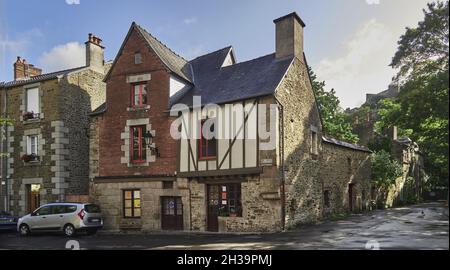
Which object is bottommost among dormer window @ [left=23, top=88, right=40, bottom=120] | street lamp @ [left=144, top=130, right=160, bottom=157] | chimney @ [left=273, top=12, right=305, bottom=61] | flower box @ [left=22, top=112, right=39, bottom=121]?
street lamp @ [left=144, top=130, right=160, bottom=157]


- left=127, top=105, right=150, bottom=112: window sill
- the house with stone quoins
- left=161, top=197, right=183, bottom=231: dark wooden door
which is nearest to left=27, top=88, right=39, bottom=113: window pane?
the house with stone quoins

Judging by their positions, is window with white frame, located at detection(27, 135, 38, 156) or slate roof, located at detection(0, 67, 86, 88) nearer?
slate roof, located at detection(0, 67, 86, 88)

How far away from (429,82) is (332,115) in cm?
1821

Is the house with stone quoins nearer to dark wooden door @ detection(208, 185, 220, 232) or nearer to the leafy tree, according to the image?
dark wooden door @ detection(208, 185, 220, 232)

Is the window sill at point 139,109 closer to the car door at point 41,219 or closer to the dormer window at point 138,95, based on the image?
the dormer window at point 138,95

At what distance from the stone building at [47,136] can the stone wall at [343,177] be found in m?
8.75

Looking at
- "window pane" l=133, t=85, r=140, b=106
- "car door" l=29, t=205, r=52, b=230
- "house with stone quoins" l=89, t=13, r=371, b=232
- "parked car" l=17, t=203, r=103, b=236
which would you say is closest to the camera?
"house with stone quoins" l=89, t=13, r=371, b=232

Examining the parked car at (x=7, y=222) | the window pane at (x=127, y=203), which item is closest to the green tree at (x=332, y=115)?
the window pane at (x=127, y=203)

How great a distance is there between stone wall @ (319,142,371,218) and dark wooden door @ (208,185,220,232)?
165 inches

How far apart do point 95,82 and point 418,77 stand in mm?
12851

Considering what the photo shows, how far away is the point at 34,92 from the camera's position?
49.8 feet

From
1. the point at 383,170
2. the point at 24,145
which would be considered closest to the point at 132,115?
the point at 24,145

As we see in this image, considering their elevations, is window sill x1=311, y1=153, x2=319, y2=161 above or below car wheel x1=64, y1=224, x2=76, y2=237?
above

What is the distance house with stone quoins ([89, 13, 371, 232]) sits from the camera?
1120 centimetres
